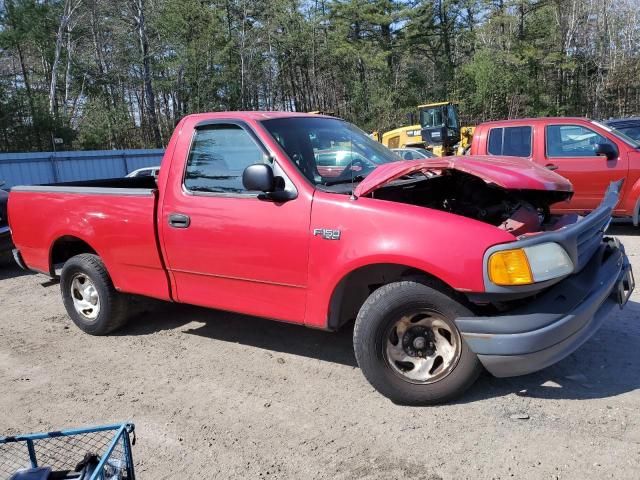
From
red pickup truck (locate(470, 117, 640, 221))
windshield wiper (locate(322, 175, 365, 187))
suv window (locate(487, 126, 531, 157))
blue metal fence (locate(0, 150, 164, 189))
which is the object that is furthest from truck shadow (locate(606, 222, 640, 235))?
blue metal fence (locate(0, 150, 164, 189))

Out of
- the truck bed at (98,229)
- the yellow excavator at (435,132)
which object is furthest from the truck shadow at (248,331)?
the yellow excavator at (435,132)

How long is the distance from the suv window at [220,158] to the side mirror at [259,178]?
33 centimetres

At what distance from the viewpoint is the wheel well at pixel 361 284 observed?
3383mm

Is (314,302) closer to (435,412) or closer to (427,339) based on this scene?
(427,339)

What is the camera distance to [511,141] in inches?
352

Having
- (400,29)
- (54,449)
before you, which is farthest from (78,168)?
(400,29)

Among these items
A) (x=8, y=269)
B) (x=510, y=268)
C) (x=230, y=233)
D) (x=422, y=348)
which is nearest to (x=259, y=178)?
(x=230, y=233)

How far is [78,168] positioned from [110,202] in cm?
1880

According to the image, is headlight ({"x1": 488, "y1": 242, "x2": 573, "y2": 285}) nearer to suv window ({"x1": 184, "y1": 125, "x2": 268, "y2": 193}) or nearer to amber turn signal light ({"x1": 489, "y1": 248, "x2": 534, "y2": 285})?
amber turn signal light ({"x1": 489, "y1": 248, "x2": 534, "y2": 285})

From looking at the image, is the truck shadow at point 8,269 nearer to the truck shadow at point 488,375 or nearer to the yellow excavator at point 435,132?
the truck shadow at point 488,375

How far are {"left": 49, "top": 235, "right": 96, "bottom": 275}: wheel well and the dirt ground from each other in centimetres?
76

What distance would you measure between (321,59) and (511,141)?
137 feet

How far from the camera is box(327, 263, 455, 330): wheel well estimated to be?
338cm

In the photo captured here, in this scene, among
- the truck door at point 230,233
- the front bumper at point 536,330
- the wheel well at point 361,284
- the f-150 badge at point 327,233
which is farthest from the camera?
the truck door at point 230,233
